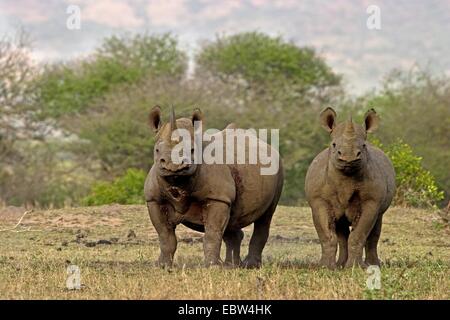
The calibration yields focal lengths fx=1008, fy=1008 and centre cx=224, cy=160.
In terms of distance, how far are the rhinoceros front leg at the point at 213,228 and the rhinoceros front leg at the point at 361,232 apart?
167 cm

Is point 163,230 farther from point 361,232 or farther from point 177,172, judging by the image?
point 361,232

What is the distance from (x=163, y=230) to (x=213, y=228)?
26.6 inches

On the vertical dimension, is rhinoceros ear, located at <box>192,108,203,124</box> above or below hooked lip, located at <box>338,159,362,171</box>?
above

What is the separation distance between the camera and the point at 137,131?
127 ft

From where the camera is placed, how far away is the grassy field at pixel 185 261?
970cm

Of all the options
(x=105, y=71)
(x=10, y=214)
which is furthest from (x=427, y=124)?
(x=10, y=214)

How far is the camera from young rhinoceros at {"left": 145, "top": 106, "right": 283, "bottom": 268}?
12016mm

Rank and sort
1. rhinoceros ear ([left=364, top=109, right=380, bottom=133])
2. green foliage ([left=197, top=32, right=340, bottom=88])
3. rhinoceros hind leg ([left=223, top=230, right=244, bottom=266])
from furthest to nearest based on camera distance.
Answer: green foliage ([left=197, top=32, right=340, bottom=88]) < rhinoceros hind leg ([left=223, top=230, right=244, bottom=266]) < rhinoceros ear ([left=364, top=109, right=380, bottom=133])

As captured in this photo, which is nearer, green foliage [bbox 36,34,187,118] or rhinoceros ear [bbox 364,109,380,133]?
rhinoceros ear [bbox 364,109,380,133]

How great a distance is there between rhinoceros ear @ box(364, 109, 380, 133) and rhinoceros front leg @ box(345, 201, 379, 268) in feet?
3.14

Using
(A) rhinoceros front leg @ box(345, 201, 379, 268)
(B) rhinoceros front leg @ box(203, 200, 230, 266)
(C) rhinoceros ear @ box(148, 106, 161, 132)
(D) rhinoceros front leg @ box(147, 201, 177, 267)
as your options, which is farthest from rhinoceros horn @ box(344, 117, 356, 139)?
(D) rhinoceros front leg @ box(147, 201, 177, 267)

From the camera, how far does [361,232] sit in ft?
42.3

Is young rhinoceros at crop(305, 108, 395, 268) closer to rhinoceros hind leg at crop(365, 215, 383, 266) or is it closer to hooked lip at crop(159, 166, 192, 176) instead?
rhinoceros hind leg at crop(365, 215, 383, 266)
